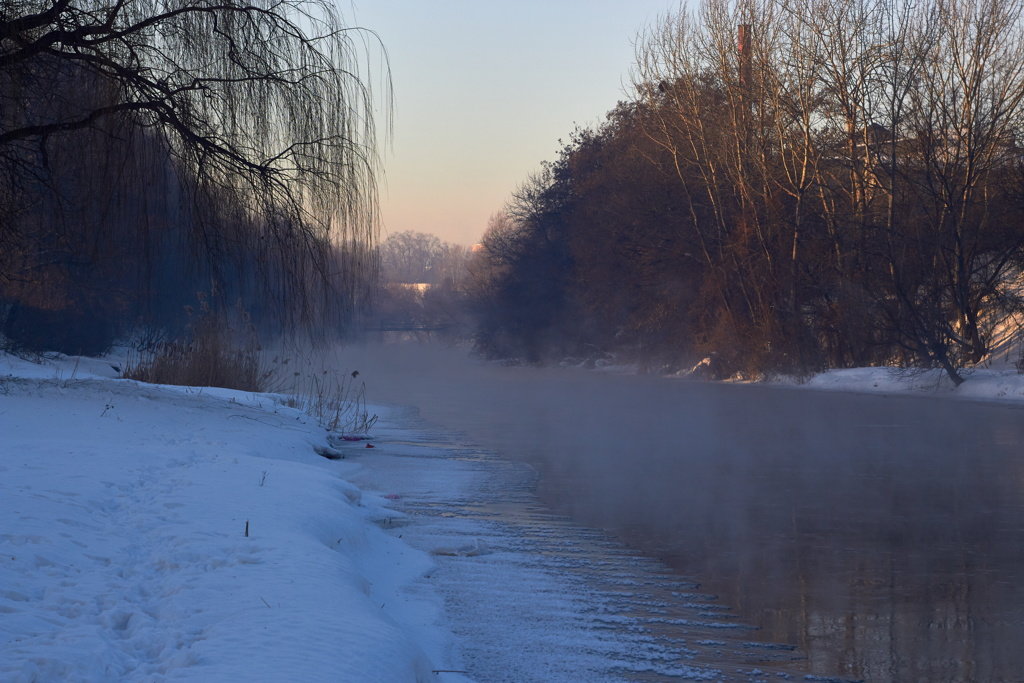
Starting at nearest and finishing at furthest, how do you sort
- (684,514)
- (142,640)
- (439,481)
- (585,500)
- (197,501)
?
(142,640)
(197,501)
(684,514)
(585,500)
(439,481)

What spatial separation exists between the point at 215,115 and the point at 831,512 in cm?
638

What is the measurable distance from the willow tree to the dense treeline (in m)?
21.8

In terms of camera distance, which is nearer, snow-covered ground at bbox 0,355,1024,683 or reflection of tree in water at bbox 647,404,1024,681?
snow-covered ground at bbox 0,355,1024,683

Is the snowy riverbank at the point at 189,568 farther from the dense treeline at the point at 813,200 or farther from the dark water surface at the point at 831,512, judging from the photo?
the dense treeline at the point at 813,200

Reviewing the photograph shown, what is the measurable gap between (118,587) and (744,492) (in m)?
7.36

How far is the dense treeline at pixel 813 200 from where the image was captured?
27.5m

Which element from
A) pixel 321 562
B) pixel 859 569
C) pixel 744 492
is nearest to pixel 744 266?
pixel 744 492

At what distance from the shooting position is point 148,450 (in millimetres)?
8062

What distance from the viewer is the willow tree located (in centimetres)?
785

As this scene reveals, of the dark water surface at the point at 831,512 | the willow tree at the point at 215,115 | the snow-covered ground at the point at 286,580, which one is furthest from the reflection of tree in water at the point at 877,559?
the willow tree at the point at 215,115

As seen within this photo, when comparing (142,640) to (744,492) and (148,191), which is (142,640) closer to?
(148,191)

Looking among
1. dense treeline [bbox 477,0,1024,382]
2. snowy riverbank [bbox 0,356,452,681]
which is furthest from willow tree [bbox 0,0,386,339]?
dense treeline [bbox 477,0,1024,382]

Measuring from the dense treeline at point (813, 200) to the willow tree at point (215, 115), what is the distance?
21798 mm

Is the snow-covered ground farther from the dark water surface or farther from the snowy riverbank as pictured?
the dark water surface
